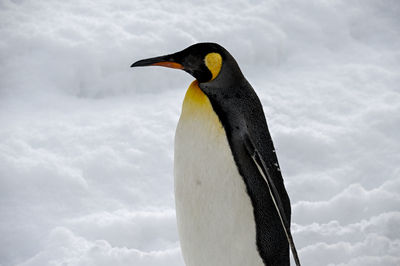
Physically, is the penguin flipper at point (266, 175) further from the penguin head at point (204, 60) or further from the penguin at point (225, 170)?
the penguin head at point (204, 60)

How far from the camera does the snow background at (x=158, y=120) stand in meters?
1.89

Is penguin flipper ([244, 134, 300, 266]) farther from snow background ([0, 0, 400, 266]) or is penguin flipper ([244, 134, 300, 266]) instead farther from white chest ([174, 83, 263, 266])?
snow background ([0, 0, 400, 266])

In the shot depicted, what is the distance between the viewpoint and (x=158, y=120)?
263 cm

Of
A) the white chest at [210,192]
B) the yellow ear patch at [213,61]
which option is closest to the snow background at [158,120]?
the white chest at [210,192]

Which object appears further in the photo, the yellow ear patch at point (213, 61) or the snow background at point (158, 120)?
Answer: the snow background at point (158, 120)

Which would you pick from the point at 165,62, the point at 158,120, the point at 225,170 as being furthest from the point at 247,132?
the point at 158,120

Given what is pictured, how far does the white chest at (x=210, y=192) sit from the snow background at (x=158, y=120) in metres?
0.50

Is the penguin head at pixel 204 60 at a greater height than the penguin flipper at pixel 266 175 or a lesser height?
greater

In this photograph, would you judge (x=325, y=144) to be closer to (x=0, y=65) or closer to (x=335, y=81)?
(x=335, y=81)

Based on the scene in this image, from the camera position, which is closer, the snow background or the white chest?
the white chest

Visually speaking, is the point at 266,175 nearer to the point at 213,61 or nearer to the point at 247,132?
the point at 247,132

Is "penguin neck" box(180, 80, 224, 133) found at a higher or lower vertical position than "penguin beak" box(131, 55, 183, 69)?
lower

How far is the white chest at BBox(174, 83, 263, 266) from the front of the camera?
4.00 ft

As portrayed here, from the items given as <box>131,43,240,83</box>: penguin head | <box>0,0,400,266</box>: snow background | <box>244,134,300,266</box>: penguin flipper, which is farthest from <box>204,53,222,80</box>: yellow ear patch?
<box>0,0,400,266</box>: snow background
